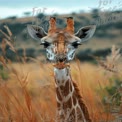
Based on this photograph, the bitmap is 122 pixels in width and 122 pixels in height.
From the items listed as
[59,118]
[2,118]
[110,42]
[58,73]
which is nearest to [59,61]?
[58,73]

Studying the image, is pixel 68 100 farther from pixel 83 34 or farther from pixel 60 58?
pixel 83 34

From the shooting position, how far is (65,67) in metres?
4.90

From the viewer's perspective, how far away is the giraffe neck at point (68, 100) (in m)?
4.98

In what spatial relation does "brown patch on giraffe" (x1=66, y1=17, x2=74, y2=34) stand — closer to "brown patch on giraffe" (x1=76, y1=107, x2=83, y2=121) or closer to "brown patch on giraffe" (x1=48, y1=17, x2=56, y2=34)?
"brown patch on giraffe" (x1=48, y1=17, x2=56, y2=34)

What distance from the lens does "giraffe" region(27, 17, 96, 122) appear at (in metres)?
4.91

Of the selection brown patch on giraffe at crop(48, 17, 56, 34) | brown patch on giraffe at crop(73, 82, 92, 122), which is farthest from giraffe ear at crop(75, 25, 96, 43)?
brown patch on giraffe at crop(73, 82, 92, 122)

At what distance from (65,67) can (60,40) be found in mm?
269

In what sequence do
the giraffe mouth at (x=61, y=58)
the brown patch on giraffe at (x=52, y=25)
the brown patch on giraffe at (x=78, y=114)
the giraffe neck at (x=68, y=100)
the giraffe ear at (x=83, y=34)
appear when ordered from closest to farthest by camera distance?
1. the giraffe mouth at (x=61, y=58)
2. the giraffe neck at (x=68, y=100)
3. the brown patch on giraffe at (x=78, y=114)
4. the brown patch on giraffe at (x=52, y=25)
5. the giraffe ear at (x=83, y=34)

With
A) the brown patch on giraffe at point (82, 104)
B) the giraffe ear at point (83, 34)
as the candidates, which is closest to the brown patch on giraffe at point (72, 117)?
the brown patch on giraffe at point (82, 104)

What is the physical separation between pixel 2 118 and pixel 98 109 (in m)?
0.95

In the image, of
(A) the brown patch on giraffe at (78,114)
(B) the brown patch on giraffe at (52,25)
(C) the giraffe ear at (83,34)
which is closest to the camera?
(A) the brown patch on giraffe at (78,114)

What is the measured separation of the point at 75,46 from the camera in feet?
16.7

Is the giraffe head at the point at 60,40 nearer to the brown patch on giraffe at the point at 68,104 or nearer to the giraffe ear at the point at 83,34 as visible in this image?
the giraffe ear at the point at 83,34

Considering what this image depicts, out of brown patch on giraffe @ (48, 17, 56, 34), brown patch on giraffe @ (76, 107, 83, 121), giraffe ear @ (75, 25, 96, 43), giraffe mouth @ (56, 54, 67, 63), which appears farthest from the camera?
giraffe ear @ (75, 25, 96, 43)
